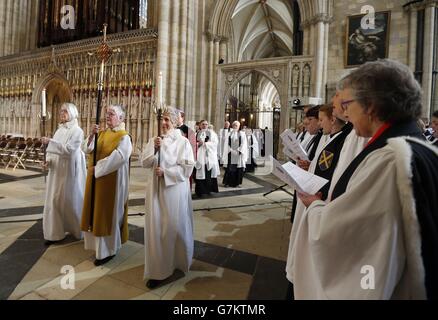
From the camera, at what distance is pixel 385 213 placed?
879 mm

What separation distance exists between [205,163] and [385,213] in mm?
5717

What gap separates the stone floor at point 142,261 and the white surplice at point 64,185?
20 centimetres

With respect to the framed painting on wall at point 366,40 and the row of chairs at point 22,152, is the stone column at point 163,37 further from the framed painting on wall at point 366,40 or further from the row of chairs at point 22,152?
the framed painting on wall at point 366,40

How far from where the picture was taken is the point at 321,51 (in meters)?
10.4

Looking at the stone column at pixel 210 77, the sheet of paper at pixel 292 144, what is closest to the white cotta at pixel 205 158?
the sheet of paper at pixel 292 144

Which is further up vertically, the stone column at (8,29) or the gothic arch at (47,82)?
the stone column at (8,29)

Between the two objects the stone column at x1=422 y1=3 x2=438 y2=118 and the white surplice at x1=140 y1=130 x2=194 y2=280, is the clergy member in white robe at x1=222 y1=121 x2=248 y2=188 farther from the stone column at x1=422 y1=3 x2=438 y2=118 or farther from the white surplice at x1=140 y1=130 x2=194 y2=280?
the stone column at x1=422 y1=3 x2=438 y2=118

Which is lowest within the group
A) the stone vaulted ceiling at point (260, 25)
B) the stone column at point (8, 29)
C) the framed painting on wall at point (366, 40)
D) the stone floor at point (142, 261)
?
the stone floor at point (142, 261)

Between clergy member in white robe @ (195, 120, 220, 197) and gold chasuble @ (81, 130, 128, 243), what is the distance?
3.39 meters

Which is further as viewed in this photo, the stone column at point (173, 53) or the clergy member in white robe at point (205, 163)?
the stone column at point (173, 53)

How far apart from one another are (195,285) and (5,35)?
2036cm

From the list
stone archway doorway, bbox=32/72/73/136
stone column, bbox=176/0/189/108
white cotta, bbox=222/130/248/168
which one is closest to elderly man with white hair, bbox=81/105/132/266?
white cotta, bbox=222/130/248/168

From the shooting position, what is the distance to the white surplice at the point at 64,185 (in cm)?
330

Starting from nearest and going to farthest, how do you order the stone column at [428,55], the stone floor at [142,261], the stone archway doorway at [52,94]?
the stone floor at [142,261], the stone column at [428,55], the stone archway doorway at [52,94]
